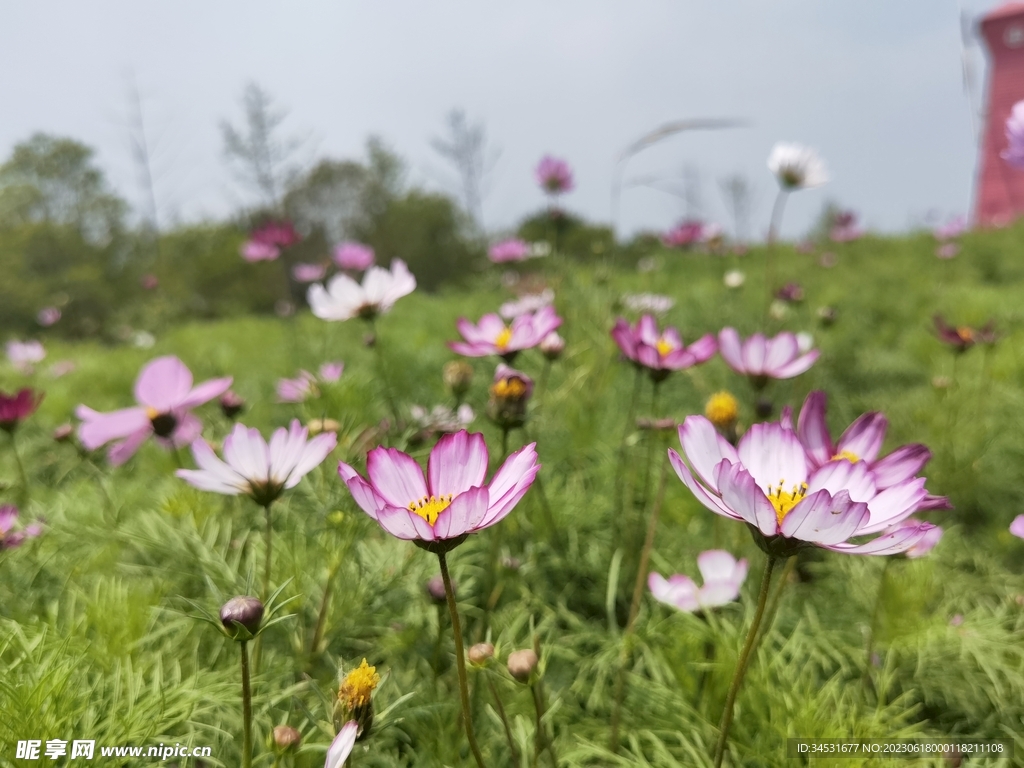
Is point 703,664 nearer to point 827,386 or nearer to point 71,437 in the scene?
point 71,437

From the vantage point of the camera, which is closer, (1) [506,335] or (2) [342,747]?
(2) [342,747]

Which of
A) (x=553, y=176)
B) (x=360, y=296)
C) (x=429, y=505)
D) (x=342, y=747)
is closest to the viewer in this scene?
(x=342, y=747)

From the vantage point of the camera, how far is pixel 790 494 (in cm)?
42

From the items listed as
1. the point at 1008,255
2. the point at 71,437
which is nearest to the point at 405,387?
the point at 71,437

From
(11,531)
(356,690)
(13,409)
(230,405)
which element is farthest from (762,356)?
(13,409)

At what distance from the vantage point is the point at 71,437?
37.9 inches

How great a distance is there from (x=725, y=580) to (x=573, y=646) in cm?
24

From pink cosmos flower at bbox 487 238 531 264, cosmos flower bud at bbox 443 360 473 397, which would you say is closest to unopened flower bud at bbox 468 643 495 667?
cosmos flower bud at bbox 443 360 473 397

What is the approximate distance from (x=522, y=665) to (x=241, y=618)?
0.60 feet

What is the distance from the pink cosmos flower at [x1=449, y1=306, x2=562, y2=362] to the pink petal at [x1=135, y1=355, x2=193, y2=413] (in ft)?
1.06

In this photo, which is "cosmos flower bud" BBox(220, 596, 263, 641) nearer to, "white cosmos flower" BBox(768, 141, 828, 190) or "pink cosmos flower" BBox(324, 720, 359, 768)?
"pink cosmos flower" BBox(324, 720, 359, 768)

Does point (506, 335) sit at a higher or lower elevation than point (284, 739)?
higher

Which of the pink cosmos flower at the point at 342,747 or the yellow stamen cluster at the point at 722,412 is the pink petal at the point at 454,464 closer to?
the pink cosmos flower at the point at 342,747

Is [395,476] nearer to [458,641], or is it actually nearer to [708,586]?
[458,641]
